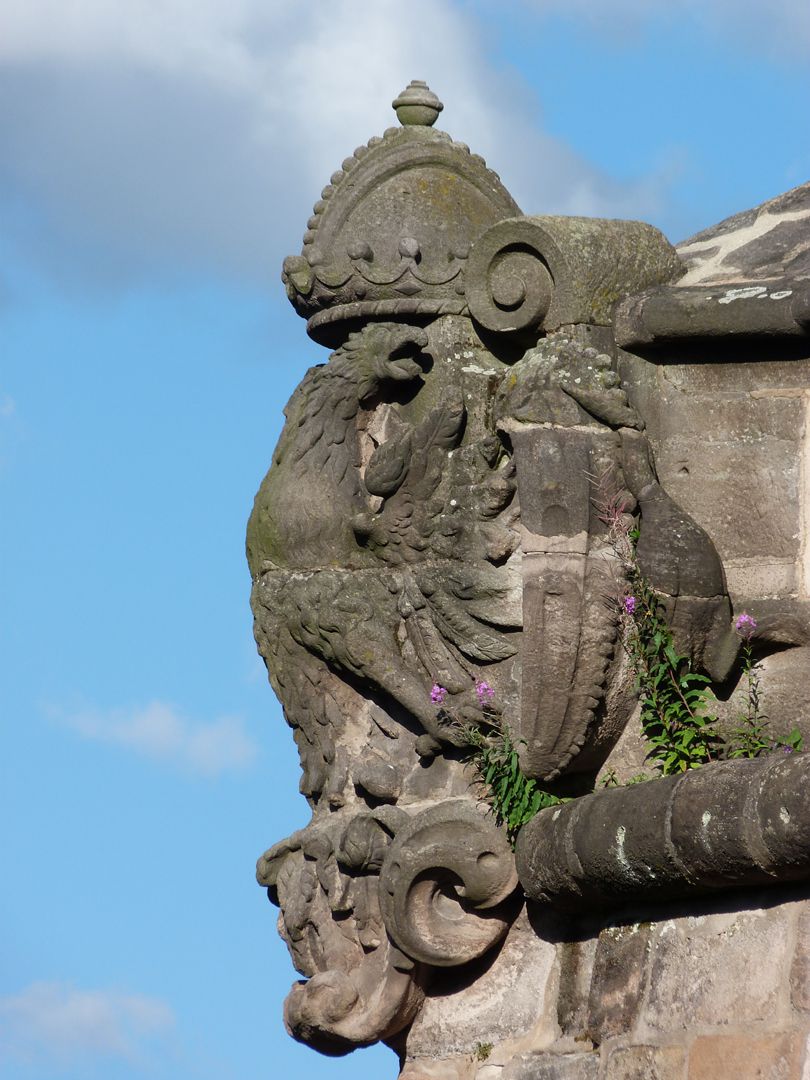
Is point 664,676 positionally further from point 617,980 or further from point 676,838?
point 617,980

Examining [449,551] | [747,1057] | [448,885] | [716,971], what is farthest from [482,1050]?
[449,551]

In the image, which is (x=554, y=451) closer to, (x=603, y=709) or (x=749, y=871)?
(x=603, y=709)

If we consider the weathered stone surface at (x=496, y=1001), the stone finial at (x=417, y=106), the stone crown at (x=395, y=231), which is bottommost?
the weathered stone surface at (x=496, y=1001)

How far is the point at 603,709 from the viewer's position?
691 cm

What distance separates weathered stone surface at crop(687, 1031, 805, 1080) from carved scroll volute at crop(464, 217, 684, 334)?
6.55 feet

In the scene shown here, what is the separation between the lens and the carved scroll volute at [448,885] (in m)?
7.08

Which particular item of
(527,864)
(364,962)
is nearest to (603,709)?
(527,864)

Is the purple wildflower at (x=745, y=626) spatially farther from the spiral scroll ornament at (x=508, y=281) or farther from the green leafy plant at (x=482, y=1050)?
the green leafy plant at (x=482, y=1050)

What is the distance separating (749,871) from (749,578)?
998 mm

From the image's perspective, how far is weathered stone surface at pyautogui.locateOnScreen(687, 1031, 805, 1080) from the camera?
20.2 ft

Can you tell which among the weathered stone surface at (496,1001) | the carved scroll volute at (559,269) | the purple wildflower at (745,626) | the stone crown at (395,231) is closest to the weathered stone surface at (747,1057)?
the weathered stone surface at (496,1001)

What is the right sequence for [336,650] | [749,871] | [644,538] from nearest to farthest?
[749,871] < [644,538] < [336,650]

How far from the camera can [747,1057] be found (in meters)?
6.26

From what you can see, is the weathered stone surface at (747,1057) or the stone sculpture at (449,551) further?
the stone sculpture at (449,551)
